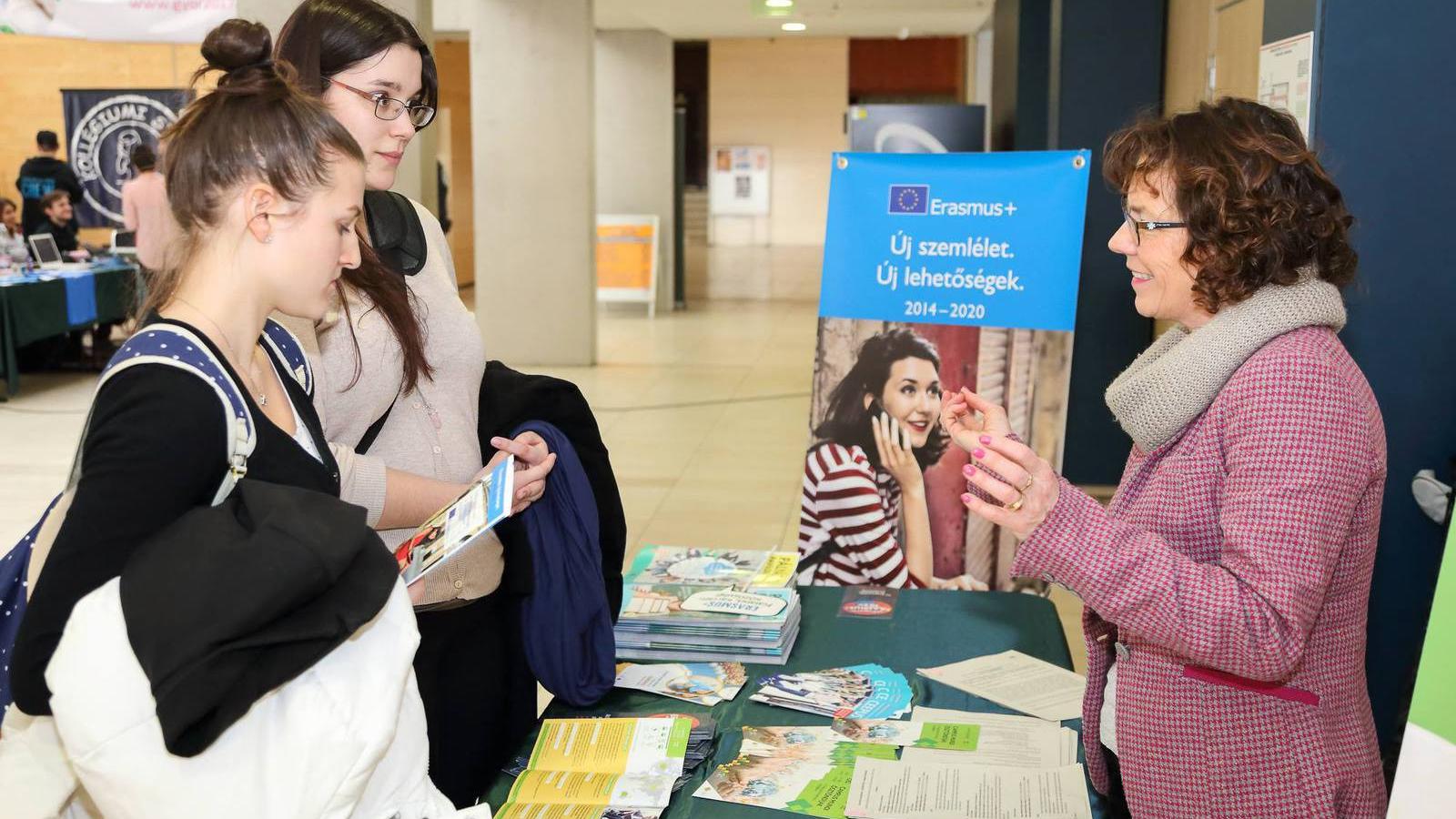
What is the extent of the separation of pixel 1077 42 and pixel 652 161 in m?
8.03

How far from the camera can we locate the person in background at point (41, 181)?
9.67 m

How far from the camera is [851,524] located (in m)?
3.36

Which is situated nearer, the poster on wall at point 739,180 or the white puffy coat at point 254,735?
the white puffy coat at point 254,735

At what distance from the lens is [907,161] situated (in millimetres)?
3359

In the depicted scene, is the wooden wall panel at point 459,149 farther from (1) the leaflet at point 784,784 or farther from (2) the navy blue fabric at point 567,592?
(1) the leaflet at point 784,784

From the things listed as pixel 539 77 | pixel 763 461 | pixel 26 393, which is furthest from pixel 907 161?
pixel 26 393

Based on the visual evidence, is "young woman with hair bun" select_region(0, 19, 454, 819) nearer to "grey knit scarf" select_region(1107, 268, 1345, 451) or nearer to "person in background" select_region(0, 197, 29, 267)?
"grey knit scarf" select_region(1107, 268, 1345, 451)

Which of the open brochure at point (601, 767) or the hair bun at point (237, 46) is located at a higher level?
the hair bun at point (237, 46)

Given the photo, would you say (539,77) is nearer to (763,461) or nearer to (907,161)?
(763,461)

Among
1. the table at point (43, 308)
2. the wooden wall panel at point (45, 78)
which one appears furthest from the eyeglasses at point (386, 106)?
the wooden wall panel at point (45, 78)

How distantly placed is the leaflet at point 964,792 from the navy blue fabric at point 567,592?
447mm

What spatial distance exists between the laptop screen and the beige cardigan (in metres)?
8.33

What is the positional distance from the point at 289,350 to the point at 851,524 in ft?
6.73

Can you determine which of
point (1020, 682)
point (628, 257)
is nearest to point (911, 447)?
point (1020, 682)
